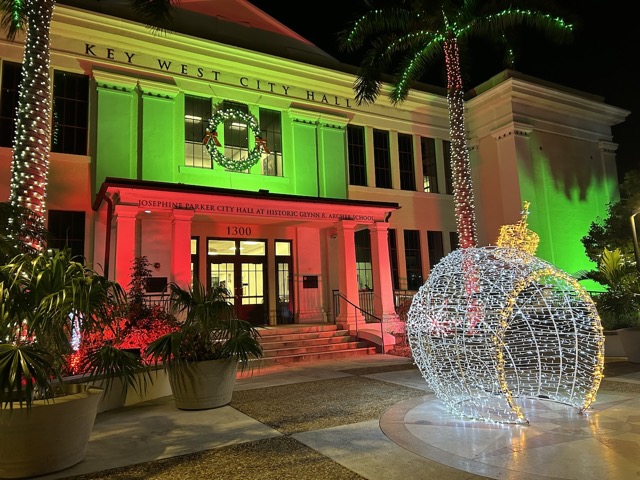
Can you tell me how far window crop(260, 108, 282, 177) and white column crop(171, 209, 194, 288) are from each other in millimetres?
5106

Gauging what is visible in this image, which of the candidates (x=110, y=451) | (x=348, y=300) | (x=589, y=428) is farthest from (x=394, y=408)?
(x=348, y=300)

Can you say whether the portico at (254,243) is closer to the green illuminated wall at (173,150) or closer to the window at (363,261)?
the window at (363,261)

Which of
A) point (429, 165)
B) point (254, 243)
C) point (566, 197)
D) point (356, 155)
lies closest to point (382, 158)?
point (356, 155)

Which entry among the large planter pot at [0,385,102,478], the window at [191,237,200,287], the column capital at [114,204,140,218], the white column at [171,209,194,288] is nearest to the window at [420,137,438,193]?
the window at [191,237,200,287]

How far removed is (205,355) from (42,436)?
3.05 m

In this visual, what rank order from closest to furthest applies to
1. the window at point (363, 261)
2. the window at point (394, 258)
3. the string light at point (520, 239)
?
the string light at point (520, 239) < the window at point (363, 261) < the window at point (394, 258)

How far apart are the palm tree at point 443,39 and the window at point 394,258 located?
491 cm

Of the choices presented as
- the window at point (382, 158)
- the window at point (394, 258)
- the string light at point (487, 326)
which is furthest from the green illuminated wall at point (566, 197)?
the string light at point (487, 326)

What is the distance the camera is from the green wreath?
15.6 metres

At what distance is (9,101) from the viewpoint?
44.4 feet

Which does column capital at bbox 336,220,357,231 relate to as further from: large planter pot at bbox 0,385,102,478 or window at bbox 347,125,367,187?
large planter pot at bbox 0,385,102,478

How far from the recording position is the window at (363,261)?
18250 millimetres

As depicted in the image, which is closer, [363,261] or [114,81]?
[114,81]

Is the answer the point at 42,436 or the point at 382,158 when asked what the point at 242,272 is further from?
the point at 42,436
